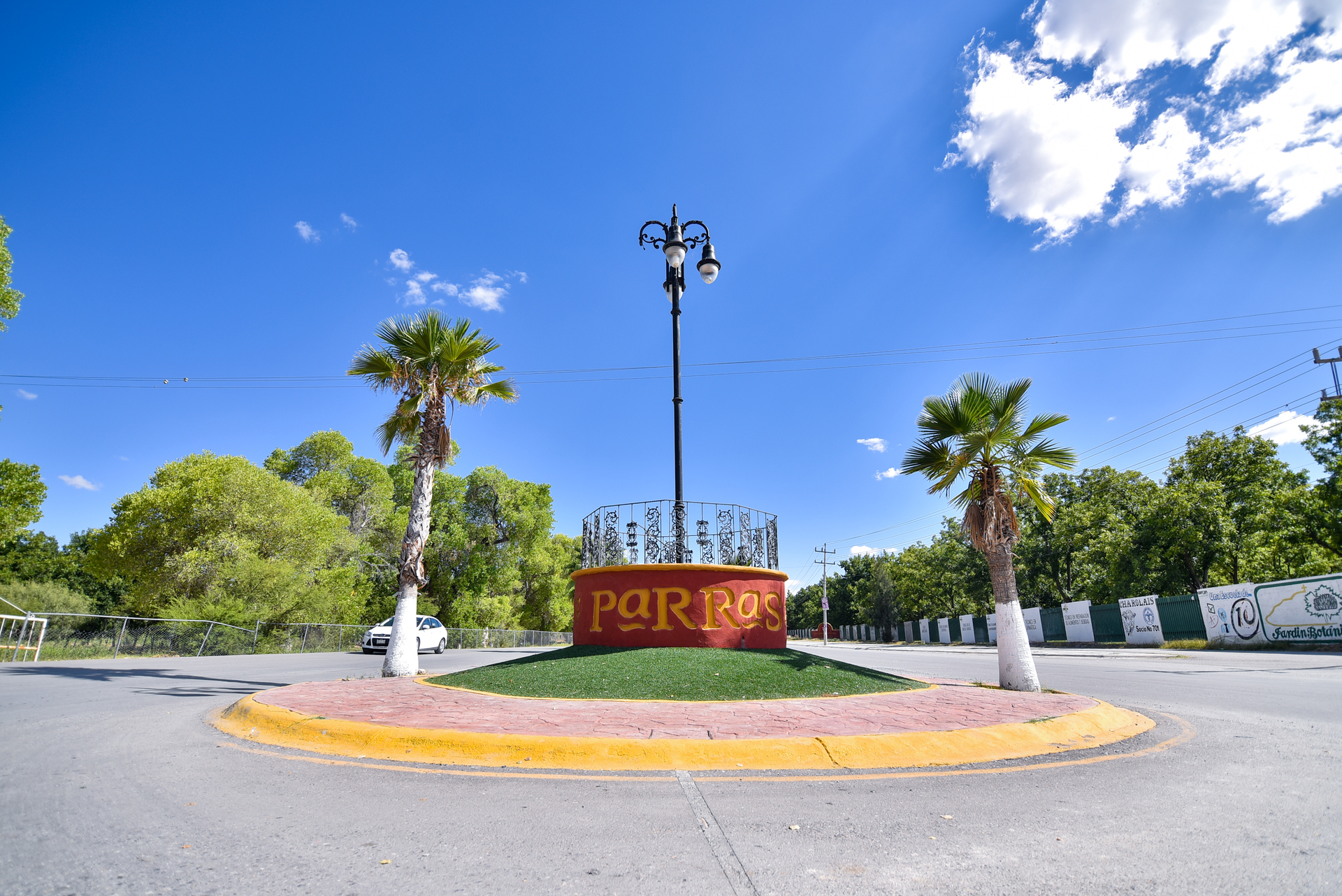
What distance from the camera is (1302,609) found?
21375 millimetres

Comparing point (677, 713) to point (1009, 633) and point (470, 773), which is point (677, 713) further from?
point (1009, 633)

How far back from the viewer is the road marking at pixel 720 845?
2.75 metres

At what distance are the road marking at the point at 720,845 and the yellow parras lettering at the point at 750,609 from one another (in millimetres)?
6875

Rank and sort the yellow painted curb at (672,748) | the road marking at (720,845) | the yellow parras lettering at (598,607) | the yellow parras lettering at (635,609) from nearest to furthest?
the road marking at (720,845) → the yellow painted curb at (672,748) → the yellow parras lettering at (635,609) → the yellow parras lettering at (598,607)

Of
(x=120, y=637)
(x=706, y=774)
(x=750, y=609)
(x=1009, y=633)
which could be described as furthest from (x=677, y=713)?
(x=120, y=637)

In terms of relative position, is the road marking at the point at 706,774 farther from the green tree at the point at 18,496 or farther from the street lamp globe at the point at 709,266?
the green tree at the point at 18,496

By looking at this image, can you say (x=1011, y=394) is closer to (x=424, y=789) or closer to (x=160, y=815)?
(x=424, y=789)

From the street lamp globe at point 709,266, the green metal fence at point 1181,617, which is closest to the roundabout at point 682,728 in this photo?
the street lamp globe at point 709,266

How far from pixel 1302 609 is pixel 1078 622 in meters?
13.3

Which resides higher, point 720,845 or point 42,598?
point 42,598

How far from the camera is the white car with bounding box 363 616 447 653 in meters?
21.2

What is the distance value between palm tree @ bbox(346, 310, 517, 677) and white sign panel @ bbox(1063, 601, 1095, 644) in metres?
34.4

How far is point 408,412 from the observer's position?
1223cm

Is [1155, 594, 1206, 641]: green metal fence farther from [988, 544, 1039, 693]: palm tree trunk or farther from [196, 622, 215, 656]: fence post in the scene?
[196, 622, 215, 656]: fence post
